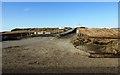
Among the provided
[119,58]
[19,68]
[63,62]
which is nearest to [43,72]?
[19,68]

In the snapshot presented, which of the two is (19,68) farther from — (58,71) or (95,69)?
(95,69)

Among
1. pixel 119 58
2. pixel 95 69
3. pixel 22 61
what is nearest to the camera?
pixel 95 69

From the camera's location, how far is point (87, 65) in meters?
15.1

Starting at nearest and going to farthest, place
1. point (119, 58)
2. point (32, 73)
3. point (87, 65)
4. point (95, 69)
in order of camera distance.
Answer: point (32, 73) → point (95, 69) → point (87, 65) → point (119, 58)

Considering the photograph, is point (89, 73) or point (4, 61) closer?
point (89, 73)

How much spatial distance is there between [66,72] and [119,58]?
6.32 m

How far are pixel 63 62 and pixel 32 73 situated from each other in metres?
3.48

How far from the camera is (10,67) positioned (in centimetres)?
1433

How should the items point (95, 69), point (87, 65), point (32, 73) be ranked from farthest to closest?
point (87, 65), point (95, 69), point (32, 73)

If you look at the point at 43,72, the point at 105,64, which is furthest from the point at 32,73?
the point at 105,64

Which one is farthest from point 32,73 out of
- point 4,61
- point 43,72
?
point 4,61

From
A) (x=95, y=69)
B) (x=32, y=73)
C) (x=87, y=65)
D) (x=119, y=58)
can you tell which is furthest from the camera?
(x=119, y=58)

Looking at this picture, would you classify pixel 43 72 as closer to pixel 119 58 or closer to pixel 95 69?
pixel 95 69

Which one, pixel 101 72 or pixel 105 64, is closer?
pixel 101 72
